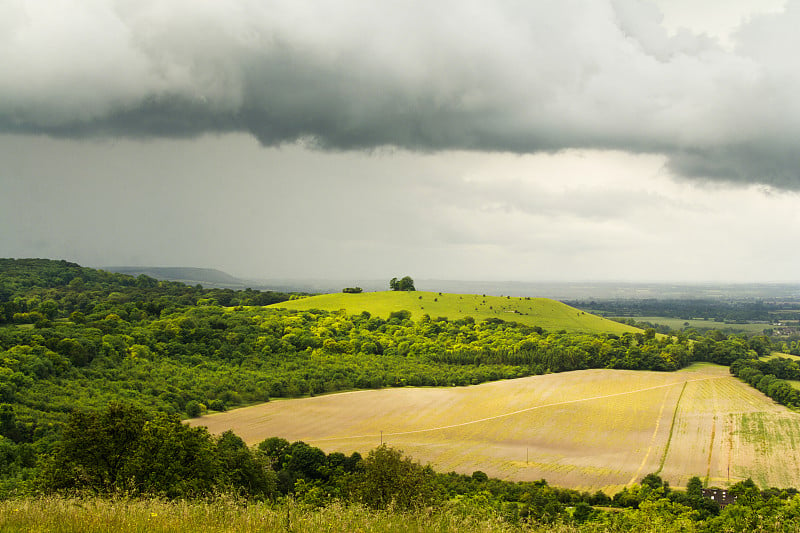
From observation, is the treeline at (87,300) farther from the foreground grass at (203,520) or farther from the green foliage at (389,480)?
the foreground grass at (203,520)

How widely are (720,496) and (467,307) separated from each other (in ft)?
378

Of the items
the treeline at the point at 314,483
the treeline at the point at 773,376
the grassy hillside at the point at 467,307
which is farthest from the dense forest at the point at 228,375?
the grassy hillside at the point at 467,307

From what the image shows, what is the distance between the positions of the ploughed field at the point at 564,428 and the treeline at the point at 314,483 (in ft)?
20.6

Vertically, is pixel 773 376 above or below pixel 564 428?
above

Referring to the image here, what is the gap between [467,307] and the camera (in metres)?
165

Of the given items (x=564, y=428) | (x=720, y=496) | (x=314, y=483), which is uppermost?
(x=314, y=483)

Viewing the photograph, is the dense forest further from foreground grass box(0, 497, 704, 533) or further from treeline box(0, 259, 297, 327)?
foreground grass box(0, 497, 704, 533)

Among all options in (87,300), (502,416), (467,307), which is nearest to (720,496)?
(502,416)

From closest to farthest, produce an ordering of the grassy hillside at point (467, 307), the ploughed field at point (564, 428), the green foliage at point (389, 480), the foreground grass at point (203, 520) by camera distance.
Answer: the foreground grass at point (203, 520) → the green foliage at point (389, 480) → the ploughed field at point (564, 428) → the grassy hillside at point (467, 307)

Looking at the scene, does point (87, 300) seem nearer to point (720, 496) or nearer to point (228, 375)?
point (228, 375)

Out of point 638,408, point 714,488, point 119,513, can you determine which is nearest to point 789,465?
point 714,488

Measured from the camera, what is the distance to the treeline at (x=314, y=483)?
72.7ft

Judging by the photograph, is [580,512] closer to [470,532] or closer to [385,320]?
[470,532]

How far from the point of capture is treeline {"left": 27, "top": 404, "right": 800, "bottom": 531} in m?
22.2
